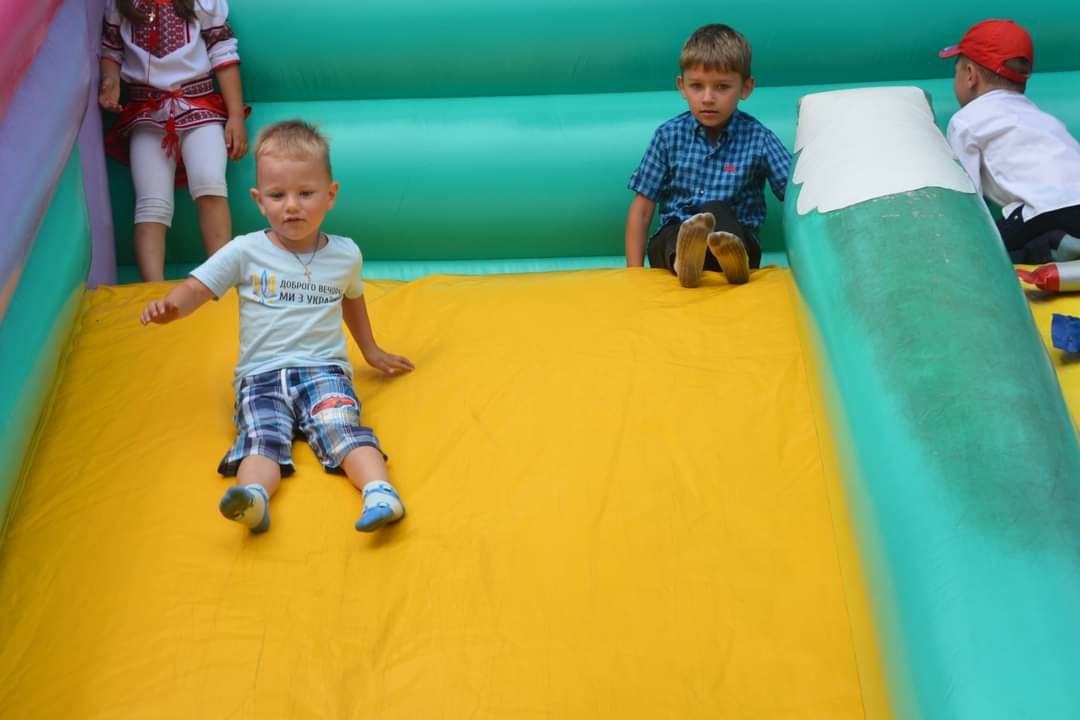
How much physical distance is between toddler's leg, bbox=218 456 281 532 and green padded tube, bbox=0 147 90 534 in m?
0.29

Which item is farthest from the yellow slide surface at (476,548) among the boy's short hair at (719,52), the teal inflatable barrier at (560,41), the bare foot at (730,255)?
the teal inflatable barrier at (560,41)

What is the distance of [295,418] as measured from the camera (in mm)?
1613

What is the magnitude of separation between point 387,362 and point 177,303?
34cm

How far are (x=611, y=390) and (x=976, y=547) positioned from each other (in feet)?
2.00

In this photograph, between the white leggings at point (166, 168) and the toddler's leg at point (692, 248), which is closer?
the toddler's leg at point (692, 248)

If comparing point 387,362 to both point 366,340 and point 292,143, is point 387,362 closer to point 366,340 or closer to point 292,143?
point 366,340

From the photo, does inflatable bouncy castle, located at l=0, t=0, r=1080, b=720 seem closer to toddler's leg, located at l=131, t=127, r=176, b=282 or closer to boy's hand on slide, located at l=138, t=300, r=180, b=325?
toddler's leg, located at l=131, t=127, r=176, b=282

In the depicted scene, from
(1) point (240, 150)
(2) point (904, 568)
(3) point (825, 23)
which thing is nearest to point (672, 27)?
(3) point (825, 23)

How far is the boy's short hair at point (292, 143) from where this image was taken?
1.60m

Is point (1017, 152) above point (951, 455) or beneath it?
above

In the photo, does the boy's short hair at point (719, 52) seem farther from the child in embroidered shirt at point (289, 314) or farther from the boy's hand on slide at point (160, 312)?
the boy's hand on slide at point (160, 312)

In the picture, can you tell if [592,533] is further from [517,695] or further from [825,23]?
[825,23]

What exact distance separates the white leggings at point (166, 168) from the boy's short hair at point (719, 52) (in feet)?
2.82

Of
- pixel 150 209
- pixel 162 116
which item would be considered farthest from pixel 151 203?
pixel 162 116
